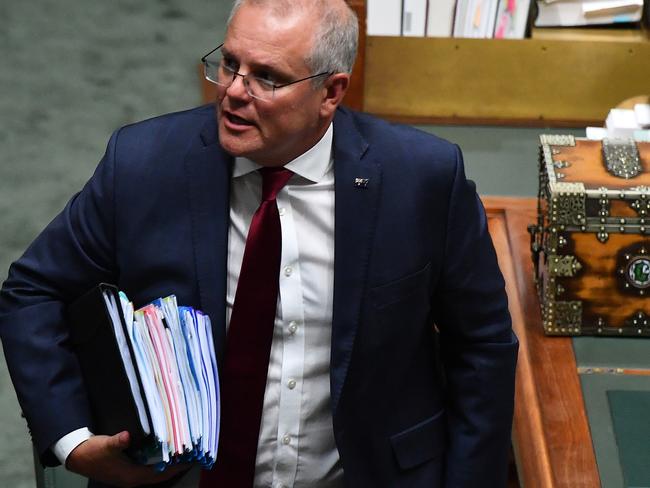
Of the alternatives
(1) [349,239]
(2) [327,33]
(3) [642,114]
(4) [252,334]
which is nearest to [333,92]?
(2) [327,33]

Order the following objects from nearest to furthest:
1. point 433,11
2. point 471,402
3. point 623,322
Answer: point 471,402
point 623,322
point 433,11

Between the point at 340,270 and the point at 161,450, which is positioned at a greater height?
the point at 340,270

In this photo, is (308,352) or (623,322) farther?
(623,322)

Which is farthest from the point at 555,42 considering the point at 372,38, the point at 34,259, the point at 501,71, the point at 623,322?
the point at 34,259

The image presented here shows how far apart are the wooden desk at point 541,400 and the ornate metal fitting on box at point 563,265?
0.55 feet

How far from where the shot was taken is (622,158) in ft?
10.1

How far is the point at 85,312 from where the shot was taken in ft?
7.18

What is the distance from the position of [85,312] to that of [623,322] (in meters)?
1.43

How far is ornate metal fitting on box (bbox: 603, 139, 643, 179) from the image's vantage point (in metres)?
3.04

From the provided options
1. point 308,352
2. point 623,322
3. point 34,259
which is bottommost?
point 623,322

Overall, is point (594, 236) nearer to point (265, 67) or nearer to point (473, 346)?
point (473, 346)

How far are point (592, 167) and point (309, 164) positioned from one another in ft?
3.45

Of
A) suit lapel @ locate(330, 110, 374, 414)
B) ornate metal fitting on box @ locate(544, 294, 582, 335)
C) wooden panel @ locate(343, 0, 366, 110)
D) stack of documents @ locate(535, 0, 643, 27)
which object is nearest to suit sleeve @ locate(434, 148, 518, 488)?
suit lapel @ locate(330, 110, 374, 414)

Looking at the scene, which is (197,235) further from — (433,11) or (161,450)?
(433,11)
